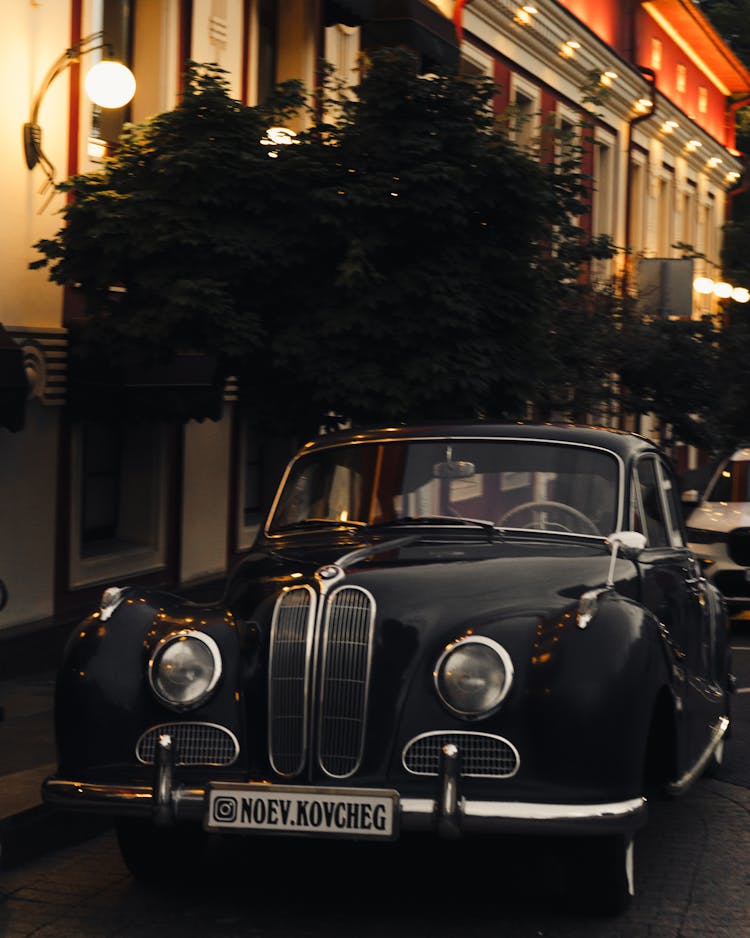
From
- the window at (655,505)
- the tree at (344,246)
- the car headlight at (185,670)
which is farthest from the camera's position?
the tree at (344,246)

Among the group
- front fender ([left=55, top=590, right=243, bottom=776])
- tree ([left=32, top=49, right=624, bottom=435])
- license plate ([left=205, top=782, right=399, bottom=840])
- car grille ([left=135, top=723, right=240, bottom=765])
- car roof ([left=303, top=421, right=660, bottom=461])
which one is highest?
tree ([left=32, top=49, right=624, bottom=435])

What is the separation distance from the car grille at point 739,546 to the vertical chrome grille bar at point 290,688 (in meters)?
9.35

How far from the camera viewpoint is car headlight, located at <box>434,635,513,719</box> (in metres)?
5.19

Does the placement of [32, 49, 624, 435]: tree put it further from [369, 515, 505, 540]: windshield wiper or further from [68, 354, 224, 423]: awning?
[369, 515, 505, 540]: windshield wiper

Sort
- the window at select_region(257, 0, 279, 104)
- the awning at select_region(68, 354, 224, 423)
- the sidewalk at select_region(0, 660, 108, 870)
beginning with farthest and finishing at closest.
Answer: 1. the window at select_region(257, 0, 279, 104)
2. the awning at select_region(68, 354, 224, 423)
3. the sidewalk at select_region(0, 660, 108, 870)

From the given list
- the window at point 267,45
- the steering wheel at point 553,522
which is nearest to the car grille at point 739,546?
the window at point 267,45

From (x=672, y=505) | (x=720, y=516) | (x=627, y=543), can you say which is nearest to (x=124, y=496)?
(x=720, y=516)

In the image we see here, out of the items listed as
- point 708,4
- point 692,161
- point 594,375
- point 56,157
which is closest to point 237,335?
point 56,157

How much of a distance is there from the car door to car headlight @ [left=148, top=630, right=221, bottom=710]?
1858mm

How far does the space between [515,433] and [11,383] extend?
4.17 metres

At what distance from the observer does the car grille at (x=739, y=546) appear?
1412cm

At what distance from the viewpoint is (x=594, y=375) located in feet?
58.2

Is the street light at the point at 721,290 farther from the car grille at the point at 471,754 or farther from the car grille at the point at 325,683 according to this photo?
the car grille at the point at 471,754

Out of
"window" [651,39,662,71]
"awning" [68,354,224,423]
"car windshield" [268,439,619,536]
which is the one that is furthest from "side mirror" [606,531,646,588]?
"window" [651,39,662,71]
